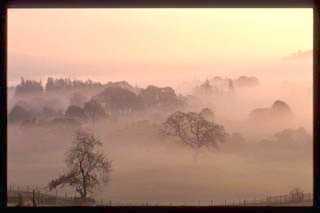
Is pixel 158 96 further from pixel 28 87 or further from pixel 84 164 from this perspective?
pixel 28 87

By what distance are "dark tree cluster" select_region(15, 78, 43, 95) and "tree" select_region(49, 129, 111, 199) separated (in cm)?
32

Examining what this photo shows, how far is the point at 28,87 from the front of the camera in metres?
3.73

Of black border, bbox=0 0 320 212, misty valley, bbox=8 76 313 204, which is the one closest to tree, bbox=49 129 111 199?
misty valley, bbox=8 76 313 204

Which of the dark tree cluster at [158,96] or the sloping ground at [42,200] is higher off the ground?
the dark tree cluster at [158,96]

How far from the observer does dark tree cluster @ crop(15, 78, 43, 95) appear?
3.71m

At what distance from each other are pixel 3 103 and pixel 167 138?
2.98ft

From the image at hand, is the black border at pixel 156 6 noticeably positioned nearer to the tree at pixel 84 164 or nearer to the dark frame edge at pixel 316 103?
the dark frame edge at pixel 316 103

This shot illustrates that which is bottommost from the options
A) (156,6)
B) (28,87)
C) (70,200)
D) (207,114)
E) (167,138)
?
(70,200)

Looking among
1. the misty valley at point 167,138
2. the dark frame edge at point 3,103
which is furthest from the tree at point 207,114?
the dark frame edge at point 3,103

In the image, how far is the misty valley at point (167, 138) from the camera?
3.73m

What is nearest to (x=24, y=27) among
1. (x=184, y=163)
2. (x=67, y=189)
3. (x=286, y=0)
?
(x=67, y=189)

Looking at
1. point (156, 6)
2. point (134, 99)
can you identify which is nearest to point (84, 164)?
point (134, 99)

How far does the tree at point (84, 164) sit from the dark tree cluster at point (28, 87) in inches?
12.7

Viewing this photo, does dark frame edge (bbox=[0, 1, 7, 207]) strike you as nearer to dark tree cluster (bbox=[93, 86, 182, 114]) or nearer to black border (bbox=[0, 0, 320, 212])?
black border (bbox=[0, 0, 320, 212])
